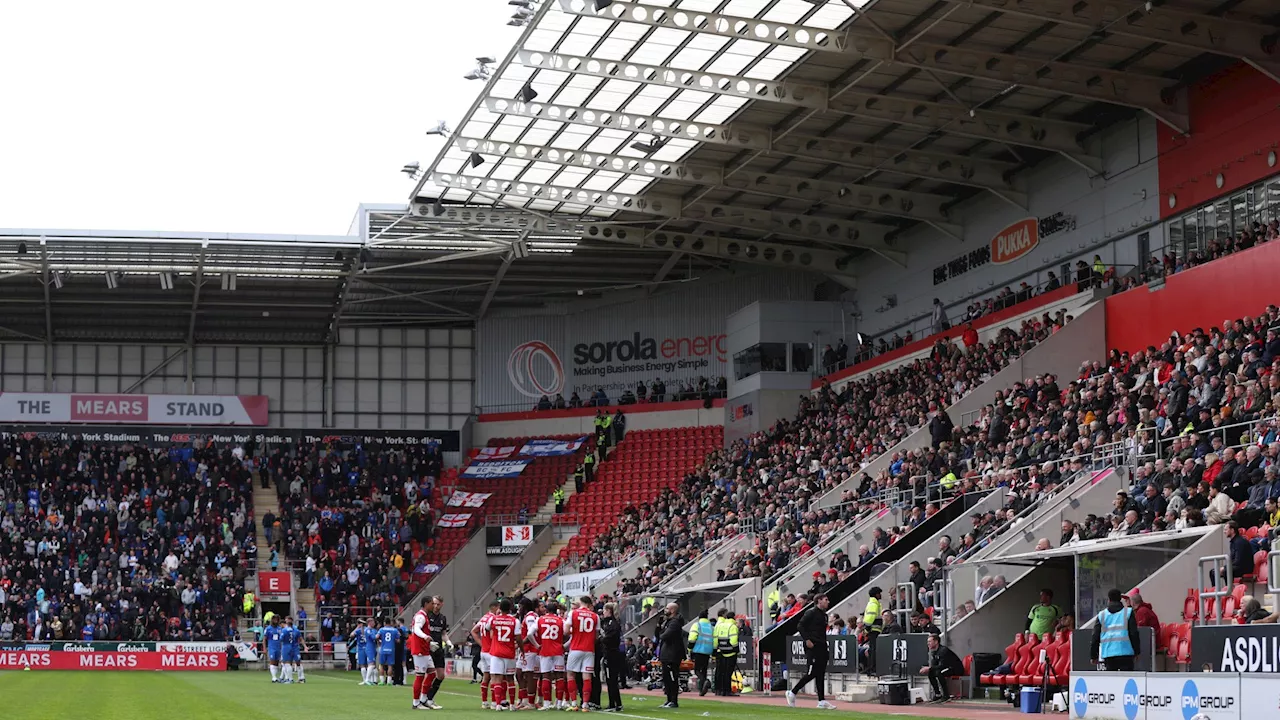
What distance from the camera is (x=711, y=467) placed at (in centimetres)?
5238

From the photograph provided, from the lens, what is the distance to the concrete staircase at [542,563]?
5375 cm

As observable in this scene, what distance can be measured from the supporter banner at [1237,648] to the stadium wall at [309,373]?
49.7m

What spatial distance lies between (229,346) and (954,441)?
3506cm

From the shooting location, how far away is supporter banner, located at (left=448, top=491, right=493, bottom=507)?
58.6 m

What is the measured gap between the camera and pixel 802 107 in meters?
38.7

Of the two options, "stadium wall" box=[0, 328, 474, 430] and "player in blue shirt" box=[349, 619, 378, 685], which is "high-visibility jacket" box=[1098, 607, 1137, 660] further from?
"stadium wall" box=[0, 328, 474, 430]

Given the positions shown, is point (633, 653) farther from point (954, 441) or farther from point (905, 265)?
point (905, 265)

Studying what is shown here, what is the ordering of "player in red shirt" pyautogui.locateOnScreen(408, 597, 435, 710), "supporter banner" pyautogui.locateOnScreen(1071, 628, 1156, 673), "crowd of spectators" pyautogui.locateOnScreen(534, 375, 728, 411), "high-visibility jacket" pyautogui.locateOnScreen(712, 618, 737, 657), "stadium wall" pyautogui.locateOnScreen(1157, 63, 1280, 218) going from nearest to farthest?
"supporter banner" pyautogui.locateOnScreen(1071, 628, 1156, 673) < "player in red shirt" pyautogui.locateOnScreen(408, 597, 435, 710) < "high-visibility jacket" pyautogui.locateOnScreen(712, 618, 737, 657) < "stadium wall" pyautogui.locateOnScreen(1157, 63, 1280, 218) < "crowd of spectators" pyautogui.locateOnScreen(534, 375, 728, 411)

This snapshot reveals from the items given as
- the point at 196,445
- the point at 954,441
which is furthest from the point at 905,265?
the point at 196,445

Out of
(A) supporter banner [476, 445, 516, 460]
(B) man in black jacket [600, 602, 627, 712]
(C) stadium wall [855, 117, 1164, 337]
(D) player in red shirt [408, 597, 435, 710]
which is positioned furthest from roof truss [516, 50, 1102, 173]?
(A) supporter banner [476, 445, 516, 460]

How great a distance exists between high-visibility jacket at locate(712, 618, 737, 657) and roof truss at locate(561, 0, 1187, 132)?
12.3 m

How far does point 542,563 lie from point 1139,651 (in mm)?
37535

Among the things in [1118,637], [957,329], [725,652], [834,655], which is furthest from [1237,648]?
[957,329]

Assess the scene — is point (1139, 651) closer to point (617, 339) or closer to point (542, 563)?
point (542, 563)
